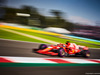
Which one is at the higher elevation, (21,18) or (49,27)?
(21,18)

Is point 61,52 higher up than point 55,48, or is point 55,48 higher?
point 55,48

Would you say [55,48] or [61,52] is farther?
[55,48]

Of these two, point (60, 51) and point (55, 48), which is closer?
point (60, 51)

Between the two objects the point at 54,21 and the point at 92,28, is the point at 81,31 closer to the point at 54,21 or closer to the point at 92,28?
Answer: the point at 92,28

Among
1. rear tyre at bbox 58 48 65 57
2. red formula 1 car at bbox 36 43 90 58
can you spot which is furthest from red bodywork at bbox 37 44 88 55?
rear tyre at bbox 58 48 65 57

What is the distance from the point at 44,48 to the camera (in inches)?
266

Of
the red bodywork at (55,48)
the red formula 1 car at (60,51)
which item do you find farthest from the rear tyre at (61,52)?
the red bodywork at (55,48)

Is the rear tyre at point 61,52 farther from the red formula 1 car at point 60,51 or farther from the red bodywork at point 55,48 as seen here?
the red bodywork at point 55,48

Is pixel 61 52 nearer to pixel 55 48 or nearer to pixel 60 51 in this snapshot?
pixel 60 51

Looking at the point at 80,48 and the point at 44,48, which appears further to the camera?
the point at 80,48

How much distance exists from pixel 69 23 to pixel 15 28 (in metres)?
5.88

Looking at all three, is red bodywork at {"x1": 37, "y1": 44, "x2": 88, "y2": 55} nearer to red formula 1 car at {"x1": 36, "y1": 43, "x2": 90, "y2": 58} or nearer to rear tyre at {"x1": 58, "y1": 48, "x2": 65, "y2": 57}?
red formula 1 car at {"x1": 36, "y1": 43, "x2": 90, "y2": 58}

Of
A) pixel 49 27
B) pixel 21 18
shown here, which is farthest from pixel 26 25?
pixel 49 27

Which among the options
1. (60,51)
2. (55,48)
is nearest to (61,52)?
(60,51)
